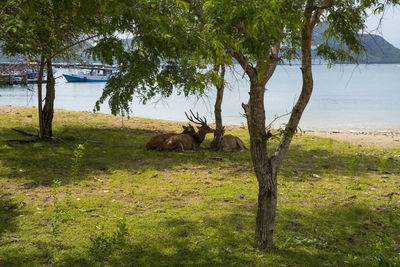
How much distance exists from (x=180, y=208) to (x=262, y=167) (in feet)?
7.37

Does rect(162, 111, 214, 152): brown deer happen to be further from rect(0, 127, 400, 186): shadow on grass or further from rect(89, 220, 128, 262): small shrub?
rect(89, 220, 128, 262): small shrub

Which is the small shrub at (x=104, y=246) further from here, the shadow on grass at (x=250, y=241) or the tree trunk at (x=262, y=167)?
the tree trunk at (x=262, y=167)

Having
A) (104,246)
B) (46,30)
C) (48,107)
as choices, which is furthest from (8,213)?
(48,107)

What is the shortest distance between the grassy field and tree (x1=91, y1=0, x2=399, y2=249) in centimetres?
85

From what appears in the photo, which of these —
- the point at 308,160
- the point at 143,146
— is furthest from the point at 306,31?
the point at 143,146

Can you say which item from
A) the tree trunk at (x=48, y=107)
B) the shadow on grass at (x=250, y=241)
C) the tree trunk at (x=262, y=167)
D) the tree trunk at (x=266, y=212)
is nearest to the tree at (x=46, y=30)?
the tree trunk at (x=48, y=107)

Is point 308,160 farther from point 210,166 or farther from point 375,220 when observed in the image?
point 375,220

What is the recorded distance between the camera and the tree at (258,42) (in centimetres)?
365

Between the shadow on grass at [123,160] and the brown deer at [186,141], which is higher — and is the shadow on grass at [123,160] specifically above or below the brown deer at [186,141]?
below

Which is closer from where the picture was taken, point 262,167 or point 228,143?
point 262,167

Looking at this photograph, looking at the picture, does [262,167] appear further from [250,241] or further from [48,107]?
[48,107]

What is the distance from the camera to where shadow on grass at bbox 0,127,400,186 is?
8.53 metres

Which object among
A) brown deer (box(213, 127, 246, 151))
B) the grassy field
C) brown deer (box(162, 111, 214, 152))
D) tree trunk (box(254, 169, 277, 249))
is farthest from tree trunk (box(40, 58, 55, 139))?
tree trunk (box(254, 169, 277, 249))

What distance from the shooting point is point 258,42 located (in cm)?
384
